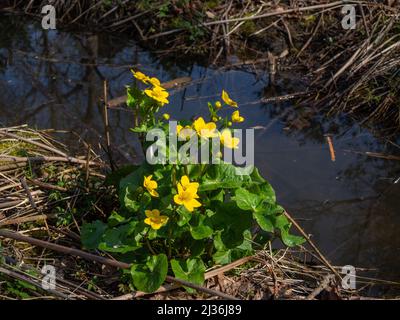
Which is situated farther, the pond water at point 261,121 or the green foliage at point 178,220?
the pond water at point 261,121

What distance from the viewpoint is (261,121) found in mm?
4453

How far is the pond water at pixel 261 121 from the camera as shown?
3.48 metres

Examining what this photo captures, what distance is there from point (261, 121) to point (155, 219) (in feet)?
8.12

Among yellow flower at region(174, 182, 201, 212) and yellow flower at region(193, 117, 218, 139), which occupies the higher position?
yellow flower at region(193, 117, 218, 139)

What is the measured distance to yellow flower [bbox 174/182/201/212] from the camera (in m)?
2.05

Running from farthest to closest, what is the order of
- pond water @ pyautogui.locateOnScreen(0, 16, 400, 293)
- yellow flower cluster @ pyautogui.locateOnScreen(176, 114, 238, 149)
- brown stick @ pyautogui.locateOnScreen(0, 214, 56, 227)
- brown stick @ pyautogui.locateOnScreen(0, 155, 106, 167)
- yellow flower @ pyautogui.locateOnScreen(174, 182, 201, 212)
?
pond water @ pyautogui.locateOnScreen(0, 16, 400, 293)
brown stick @ pyautogui.locateOnScreen(0, 155, 106, 167)
brown stick @ pyautogui.locateOnScreen(0, 214, 56, 227)
yellow flower cluster @ pyautogui.locateOnScreen(176, 114, 238, 149)
yellow flower @ pyautogui.locateOnScreen(174, 182, 201, 212)

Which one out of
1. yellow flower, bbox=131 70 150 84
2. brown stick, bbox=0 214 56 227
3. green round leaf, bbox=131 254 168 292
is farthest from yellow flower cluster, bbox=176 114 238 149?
brown stick, bbox=0 214 56 227

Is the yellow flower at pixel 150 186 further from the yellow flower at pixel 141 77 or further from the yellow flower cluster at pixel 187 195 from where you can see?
the yellow flower at pixel 141 77

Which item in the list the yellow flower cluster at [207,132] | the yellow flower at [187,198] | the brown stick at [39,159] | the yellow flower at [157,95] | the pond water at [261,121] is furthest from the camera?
the pond water at [261,121]

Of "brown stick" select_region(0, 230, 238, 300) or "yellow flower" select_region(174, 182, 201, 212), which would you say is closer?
"yellow flower" select_region(174, 182, 201, 212)

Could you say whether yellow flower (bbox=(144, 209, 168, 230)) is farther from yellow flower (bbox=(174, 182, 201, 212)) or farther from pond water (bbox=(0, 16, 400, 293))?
pond water (bbox=(0, 16, 400, 293))

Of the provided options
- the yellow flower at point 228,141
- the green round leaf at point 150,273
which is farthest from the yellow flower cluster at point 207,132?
the green round leaf at point 150,273

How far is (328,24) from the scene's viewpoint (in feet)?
17.2
